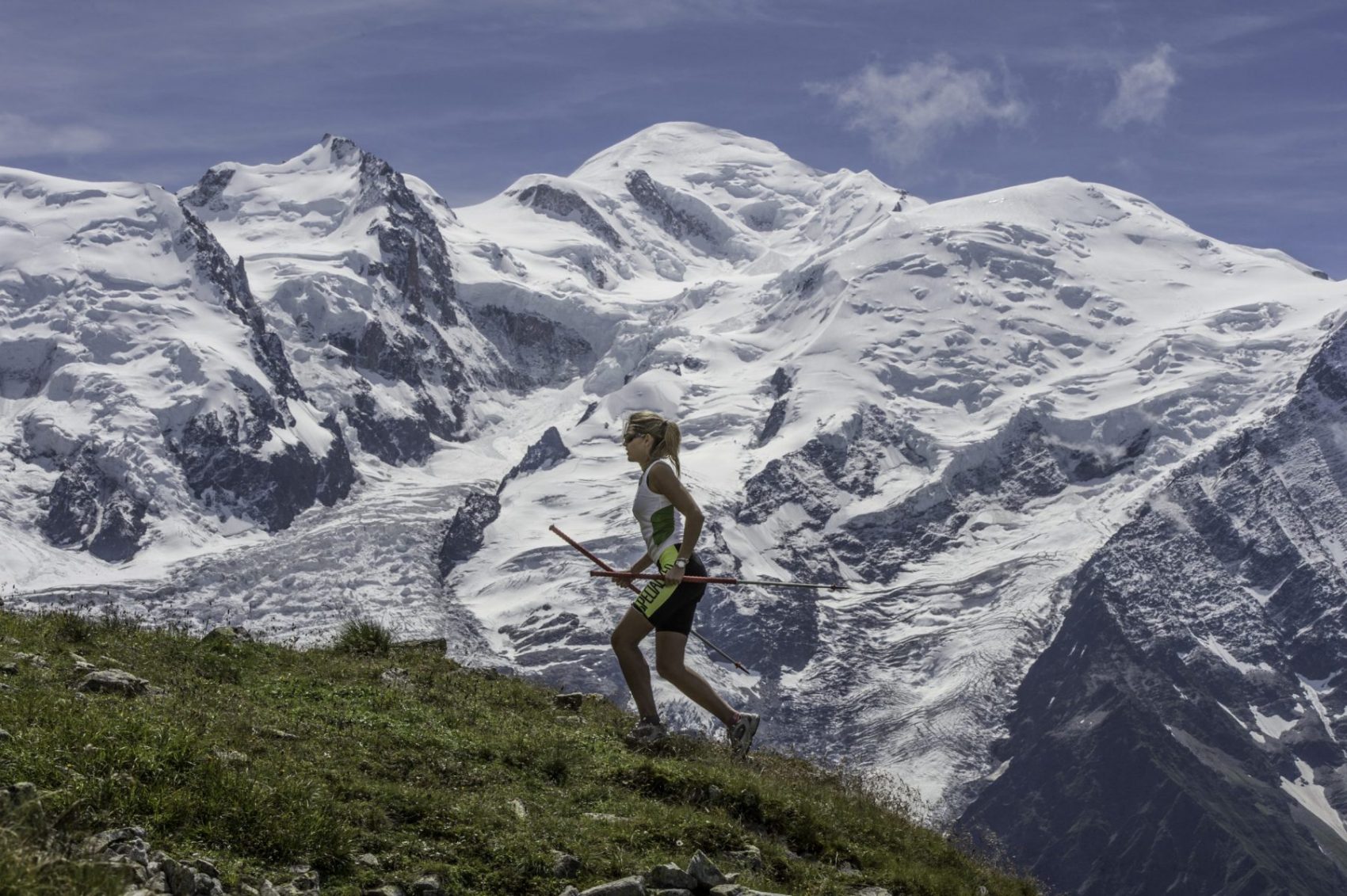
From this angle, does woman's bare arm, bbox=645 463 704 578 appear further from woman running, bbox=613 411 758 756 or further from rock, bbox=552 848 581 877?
rock, bbox=552 848 581 877

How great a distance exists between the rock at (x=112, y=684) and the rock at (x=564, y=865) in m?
4.76

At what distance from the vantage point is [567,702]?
2008cm

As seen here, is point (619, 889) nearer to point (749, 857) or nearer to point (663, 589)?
point (749, 857)

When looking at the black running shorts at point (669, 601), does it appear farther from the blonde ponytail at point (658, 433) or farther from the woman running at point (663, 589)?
the blonde ponytail at point (658, 433)

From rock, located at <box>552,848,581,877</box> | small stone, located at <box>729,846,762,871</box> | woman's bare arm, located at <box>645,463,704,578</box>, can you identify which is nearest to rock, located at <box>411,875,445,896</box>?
rock, located at <box>552,848,581,877</box>

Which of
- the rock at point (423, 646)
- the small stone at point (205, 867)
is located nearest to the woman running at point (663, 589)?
the rock at point (423, 646)

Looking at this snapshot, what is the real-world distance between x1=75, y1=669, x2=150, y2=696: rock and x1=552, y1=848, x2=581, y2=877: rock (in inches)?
187

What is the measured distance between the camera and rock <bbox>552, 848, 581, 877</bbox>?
12867 millimetres

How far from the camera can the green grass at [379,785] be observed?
474 inches

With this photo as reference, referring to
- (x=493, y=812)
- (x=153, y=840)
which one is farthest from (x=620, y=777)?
(x=153, y=840)

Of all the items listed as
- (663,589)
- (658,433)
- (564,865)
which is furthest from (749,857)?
(658,433)

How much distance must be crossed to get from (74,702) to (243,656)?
5.24 m

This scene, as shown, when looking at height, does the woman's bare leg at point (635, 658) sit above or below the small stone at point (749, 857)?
above

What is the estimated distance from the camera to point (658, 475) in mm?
16703
